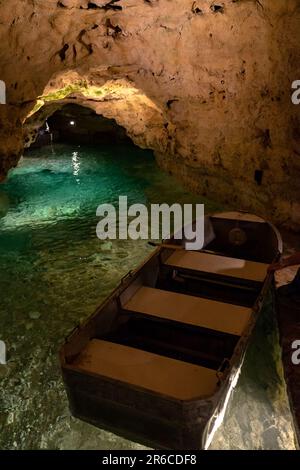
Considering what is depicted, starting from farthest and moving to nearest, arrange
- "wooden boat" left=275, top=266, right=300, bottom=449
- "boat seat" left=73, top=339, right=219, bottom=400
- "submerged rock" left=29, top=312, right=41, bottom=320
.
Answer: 1. "submerged rock" left=29, top=312, right=41, bottom=320
2. "wooden boat" left=275, top=266, right=300, bottom=449
3. "boat seat" left=73, top=339, right=219, bottom=400

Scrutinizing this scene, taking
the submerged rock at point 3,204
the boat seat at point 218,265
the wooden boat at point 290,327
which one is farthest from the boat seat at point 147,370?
the submerged rock at point 3,204

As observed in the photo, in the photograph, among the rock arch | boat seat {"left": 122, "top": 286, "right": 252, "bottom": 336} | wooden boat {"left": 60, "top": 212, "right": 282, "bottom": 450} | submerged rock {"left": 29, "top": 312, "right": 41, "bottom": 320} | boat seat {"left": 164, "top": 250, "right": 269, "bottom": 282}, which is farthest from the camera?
the rock arch

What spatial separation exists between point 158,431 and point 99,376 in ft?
2.52

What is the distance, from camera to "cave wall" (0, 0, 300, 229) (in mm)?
8117

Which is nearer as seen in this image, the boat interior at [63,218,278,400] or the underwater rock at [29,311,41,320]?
the boat interior at [63,218,278,400]

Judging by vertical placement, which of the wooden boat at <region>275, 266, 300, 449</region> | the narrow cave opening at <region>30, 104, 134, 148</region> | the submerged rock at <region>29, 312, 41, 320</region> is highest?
the narrow cave opening at <region>30, 104, 134, 148</region>

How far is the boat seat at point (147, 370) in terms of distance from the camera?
3.85 meters

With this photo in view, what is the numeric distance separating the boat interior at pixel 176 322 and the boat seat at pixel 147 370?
1cm

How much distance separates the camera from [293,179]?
28.7 ft

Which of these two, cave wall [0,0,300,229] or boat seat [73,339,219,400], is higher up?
cave wall [0,0,300,229]

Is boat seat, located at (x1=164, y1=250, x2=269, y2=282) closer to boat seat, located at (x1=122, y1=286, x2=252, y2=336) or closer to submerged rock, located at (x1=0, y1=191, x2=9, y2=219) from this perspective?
boat seat, located at (x1=122, y1=286, x2=252, y2=336)

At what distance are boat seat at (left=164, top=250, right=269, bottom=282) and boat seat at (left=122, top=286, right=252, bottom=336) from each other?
0.79m

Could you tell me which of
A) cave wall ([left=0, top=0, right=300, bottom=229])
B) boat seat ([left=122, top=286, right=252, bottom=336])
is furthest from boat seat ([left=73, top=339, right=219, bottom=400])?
cave wall ([left=0, top=0, right=300, bottom=229])

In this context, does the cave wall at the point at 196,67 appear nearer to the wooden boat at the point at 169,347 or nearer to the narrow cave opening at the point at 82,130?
the wooden boat at the point at 169,347
